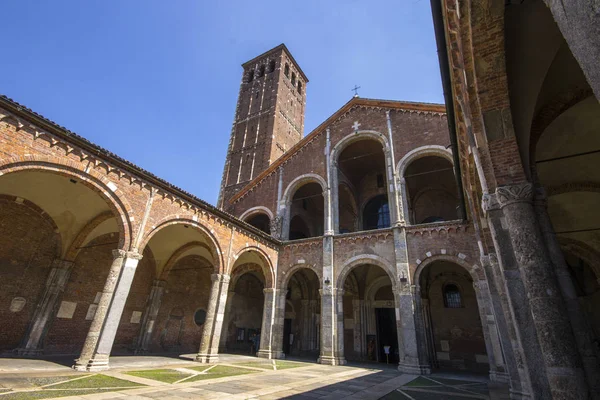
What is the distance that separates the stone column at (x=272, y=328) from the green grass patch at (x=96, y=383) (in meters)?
8.52

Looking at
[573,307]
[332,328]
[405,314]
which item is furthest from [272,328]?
[573,307]

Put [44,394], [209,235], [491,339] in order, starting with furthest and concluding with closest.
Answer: [209,235] < [491,339] < [44,394]

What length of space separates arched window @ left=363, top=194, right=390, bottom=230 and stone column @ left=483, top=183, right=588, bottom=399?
1398 cm

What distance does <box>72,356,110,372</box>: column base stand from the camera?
25.7ft

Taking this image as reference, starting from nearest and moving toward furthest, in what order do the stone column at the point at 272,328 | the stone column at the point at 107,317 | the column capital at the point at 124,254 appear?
the stone column at the point at 107,317, the column capital at the point at 124,254, the stone column at the point at 272,328

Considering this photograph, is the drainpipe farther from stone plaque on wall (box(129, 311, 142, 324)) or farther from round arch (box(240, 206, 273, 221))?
stone plaque on wall (box(129, 311, 142, 324))

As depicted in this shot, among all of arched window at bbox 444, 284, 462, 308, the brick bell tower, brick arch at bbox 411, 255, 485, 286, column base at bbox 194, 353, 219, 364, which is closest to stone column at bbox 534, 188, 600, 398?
brick arch at bbox 411, 255, 485, 286

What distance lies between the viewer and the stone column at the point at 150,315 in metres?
14.3

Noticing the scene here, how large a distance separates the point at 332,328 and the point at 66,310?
11.1 metres

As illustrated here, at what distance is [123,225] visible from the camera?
919cm

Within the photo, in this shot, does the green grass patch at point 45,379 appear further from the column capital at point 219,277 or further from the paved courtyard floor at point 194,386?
the column capital at point 219,277

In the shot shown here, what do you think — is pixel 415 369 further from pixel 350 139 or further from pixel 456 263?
pixel 350 139

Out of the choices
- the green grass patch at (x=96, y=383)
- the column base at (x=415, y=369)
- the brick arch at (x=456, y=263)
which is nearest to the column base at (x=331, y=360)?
the column base at (x=415, y=369)

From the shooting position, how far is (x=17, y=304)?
10773 millimetres
